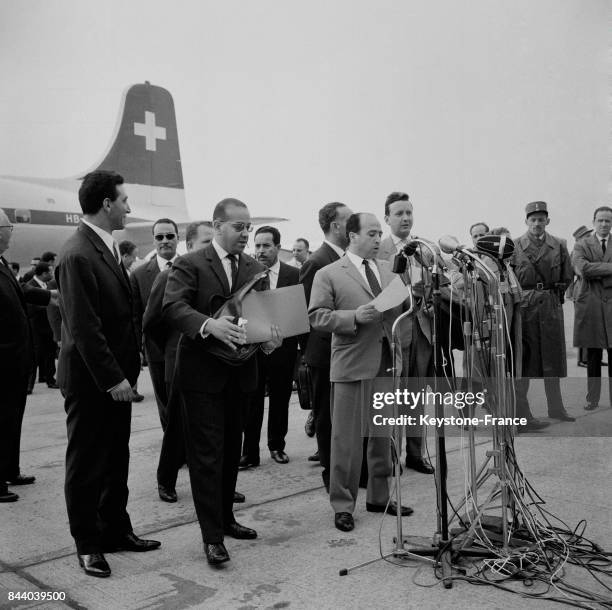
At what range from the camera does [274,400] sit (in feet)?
16.3

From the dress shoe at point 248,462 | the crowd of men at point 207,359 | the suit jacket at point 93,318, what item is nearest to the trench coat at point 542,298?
the crowd of men at point 207,359

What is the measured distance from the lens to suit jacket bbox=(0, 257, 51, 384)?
4.11 metres

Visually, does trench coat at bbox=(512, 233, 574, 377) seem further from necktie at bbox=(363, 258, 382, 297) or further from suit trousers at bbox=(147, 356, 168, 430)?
suit trousers at bbox=(147, 356, 168, 430)

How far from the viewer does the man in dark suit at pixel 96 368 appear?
2803 mm

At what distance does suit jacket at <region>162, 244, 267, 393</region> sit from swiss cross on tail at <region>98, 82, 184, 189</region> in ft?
45.2

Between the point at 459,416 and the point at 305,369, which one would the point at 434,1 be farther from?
the point at 459,416

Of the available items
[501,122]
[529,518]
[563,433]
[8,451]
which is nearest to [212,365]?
[529,518]

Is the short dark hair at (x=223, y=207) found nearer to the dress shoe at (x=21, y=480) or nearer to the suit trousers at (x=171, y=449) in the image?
the suit trousers at (x=171, y=449)

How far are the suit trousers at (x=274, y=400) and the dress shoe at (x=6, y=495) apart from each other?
148 centimetres

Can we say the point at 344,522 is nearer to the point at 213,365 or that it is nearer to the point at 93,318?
the point at 213,365

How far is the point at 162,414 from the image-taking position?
4.78m

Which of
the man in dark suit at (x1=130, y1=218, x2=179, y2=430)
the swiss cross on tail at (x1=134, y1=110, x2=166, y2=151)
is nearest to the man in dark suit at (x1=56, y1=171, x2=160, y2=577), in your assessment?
the man in dark suit at (x1=130, y1=218, x2=179, y2=430)

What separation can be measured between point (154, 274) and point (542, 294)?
10.4 ft

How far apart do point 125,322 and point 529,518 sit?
1916mm
